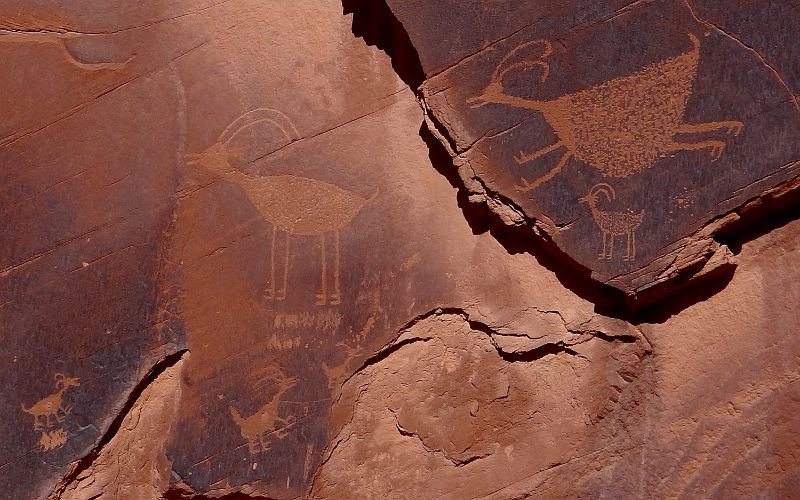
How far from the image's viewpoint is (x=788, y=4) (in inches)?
96.5

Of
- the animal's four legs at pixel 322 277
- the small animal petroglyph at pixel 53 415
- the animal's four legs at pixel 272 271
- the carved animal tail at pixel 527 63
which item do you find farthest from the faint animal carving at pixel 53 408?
the carved animal tail at pixel 527 63

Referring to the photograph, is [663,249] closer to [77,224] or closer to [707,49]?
[707,49]

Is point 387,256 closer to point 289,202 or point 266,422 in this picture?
point 289,202

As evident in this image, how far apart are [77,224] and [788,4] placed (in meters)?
2.54

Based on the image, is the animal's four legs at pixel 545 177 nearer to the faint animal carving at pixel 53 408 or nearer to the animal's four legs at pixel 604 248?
the animal's four legs at pixel 604 248

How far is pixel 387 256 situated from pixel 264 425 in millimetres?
734

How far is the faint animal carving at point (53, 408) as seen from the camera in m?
2.83

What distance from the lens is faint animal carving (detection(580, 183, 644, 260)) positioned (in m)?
2.54

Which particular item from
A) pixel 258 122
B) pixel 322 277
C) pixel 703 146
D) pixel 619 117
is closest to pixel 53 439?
pixel 322 277

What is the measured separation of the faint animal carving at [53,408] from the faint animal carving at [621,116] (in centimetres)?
176

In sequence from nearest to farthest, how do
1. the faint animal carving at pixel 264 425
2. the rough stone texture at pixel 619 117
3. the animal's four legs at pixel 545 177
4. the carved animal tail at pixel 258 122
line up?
the rough stone texture at pixel 619 117
the animal's four legs at pixel 545 177
the faint animal carving at pixel 264 425
the carved animal tail at pixel 258 122

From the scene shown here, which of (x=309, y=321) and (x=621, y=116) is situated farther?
(x=309, y=321)

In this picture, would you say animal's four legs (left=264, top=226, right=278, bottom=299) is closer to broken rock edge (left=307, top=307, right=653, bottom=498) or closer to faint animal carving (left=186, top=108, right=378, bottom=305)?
faint animal carving (left=186, top=108, right=378, bottom=305)

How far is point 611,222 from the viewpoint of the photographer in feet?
8.41
